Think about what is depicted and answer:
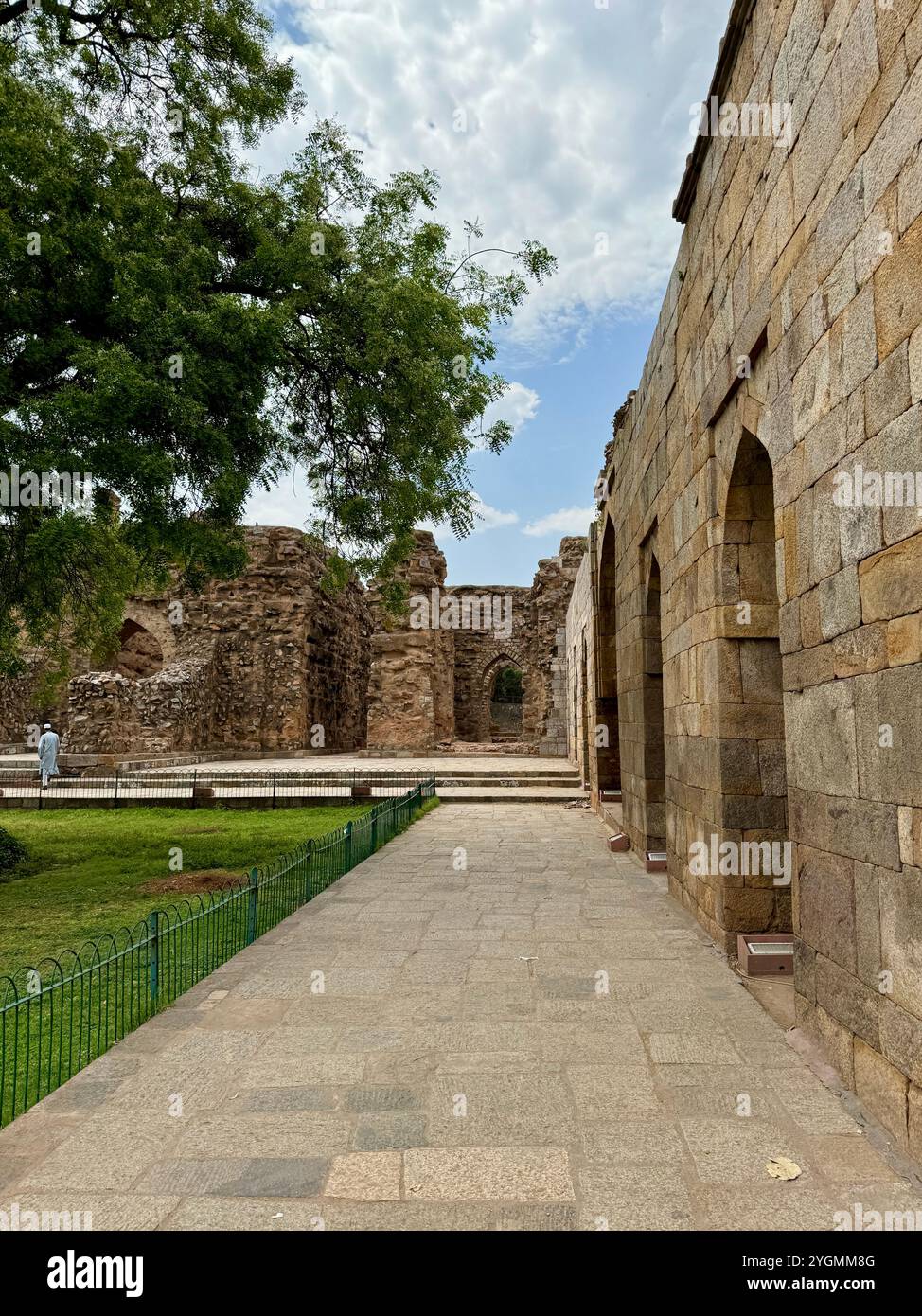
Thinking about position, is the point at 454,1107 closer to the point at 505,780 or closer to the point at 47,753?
the point at 505,780

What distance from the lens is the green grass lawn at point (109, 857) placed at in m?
6.53

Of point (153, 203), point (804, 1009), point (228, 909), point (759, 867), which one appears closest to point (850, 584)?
point (804, 1009)

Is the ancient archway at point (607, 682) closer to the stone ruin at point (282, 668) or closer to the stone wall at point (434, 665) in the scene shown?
the stone wall at point (434, 665)

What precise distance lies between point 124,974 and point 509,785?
42.8 ft

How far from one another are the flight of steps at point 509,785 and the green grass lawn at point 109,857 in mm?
2579

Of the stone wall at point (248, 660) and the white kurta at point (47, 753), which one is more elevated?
the stone wall at point (248, 660)

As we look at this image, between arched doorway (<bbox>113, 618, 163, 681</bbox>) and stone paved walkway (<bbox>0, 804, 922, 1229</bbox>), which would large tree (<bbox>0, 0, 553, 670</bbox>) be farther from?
arched doorway (<bbox>113, 618, 163, 681</bbox>)

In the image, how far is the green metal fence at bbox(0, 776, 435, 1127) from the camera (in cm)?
356

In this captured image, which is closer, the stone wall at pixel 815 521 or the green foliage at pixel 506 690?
the stone wall at pixel 815 521

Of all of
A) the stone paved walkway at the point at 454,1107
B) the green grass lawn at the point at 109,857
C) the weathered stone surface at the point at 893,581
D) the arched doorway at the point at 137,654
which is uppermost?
the arched doorway at the point at 137,654

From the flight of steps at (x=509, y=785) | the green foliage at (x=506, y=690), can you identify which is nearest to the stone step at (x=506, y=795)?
the flight of steps at (x=509, y=785)

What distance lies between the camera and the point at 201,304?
324 inches
